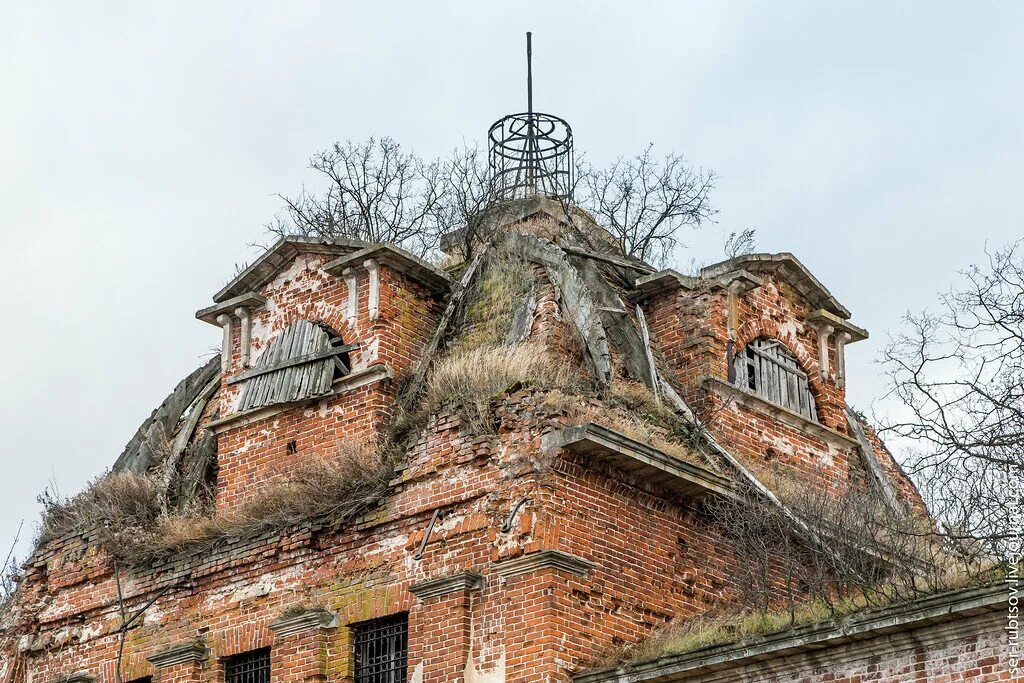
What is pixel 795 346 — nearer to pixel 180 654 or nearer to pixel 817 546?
pixel 817 546

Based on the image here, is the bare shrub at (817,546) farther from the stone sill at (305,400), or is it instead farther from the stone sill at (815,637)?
the stone sill at (305,400)

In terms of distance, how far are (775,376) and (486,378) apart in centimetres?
406

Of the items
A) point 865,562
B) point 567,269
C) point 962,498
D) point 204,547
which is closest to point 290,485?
point 204,547

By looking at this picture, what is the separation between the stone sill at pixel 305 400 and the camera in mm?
16795

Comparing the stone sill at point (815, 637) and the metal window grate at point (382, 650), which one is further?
the metal window grate at point (382, 650)

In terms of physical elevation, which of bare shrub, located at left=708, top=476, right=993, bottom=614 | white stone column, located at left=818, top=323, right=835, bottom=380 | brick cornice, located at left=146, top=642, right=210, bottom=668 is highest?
white stone column, located at left=818, top=323, right=835, bottom=380

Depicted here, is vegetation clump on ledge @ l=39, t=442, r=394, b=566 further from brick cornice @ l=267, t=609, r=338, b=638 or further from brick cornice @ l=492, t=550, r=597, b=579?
brick cornice @ l=492, t=550, r=597, b=579

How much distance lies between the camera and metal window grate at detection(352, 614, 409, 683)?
15.3m

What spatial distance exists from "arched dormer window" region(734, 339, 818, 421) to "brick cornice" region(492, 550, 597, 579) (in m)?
3.91

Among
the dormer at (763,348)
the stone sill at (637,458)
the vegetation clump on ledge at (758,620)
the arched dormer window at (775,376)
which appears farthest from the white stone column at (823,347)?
the vegetation clump on ledge at (758,620)

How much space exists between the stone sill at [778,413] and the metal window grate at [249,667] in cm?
550

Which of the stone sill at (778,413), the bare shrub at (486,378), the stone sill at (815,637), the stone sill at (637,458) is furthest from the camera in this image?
the stone sill at (778,413)

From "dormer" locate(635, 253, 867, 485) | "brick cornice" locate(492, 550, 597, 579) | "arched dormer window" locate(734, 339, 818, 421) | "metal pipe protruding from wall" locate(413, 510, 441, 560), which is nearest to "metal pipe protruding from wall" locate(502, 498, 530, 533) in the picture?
"brick cornice" locate(492, 550, 597, 579)

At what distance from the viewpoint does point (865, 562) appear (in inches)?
591
